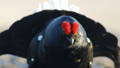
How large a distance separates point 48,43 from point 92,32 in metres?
0.59

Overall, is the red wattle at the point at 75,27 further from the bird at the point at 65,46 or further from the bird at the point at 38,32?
the bird at the point at 38,32

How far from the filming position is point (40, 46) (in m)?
2.55

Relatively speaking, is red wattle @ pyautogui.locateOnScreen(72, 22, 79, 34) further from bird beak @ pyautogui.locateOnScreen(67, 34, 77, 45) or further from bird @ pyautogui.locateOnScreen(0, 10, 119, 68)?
bird @ pyautogui.locateOnScreen(0, 10, 119, 68)

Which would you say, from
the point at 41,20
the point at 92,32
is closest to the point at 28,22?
the point at 41,20

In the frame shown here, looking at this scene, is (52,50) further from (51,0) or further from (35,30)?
(51,0)

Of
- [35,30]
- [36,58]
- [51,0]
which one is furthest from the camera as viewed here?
[51,0]

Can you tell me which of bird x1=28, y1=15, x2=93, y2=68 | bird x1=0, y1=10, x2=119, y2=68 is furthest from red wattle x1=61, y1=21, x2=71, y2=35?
bird x1=0, y1=10, x2=119, y2=68

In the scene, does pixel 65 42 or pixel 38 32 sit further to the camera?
pixel 38 32

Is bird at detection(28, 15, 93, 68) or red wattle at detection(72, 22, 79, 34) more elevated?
red wattle at detection(72, 22, 79, 34)

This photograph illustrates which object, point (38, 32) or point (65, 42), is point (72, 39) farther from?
point (38, 32)

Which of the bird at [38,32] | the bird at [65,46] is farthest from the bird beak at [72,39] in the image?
Result: the bird at [38,32]

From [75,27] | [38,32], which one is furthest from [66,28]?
[38,32]

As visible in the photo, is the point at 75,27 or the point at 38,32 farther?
the point at 38,32

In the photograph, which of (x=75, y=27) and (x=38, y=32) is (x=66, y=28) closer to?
(x=75, y=27)
